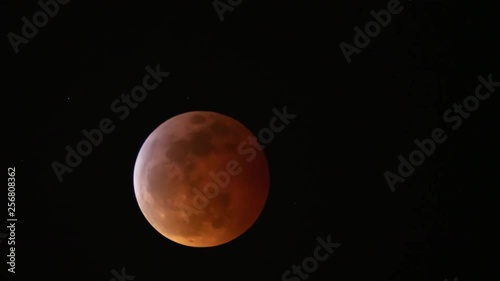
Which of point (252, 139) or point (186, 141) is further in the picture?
point (252, 139)

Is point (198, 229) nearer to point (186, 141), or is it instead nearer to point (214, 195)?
point (214, 195)

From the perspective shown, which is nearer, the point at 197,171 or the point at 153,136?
the point at 197,171

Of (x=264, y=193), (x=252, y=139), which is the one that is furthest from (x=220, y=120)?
(x=264, y=193)

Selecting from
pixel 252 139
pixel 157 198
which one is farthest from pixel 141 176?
pixel 252 139

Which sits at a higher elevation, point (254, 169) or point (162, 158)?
point (162, 158)

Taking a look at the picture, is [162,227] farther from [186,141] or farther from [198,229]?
[186,141]

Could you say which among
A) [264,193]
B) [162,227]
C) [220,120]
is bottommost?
[264,193]
